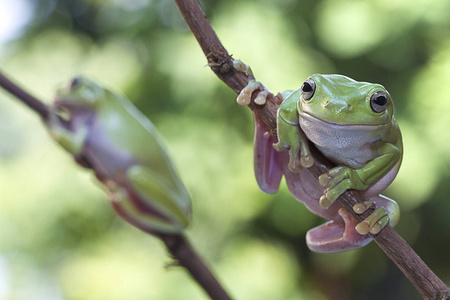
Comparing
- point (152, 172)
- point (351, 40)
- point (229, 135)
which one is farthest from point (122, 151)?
point (351, 40)

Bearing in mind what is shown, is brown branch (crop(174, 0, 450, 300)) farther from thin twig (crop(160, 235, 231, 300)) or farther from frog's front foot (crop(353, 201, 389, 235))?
thin twig (crop(160, 235, 231, 300))

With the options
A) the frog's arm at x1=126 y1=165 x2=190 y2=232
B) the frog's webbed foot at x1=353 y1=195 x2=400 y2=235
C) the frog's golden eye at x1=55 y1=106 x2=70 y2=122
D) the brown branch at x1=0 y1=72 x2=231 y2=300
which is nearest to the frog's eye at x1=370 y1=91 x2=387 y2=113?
the frog's webbed foot at x1=353 y1=195 x2=400 y2=235

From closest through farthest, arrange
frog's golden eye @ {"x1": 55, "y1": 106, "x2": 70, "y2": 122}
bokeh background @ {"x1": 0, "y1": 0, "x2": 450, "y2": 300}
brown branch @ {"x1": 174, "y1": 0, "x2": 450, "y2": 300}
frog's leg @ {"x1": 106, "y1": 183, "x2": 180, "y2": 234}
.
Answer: brown branch @ {"x1": 174, "y1": 0, "x2": 450, "y2": 300}
frog's leg @ {"x1": 106, "y1": 183, "x2": 180, "y2": 234}
frog's golden eye @ {"x1": 55, "y1": 106, "x2": 70, "y2": 122}
bokeh background @ {"x1": 0, "y1": 0, "x2": 450, "y2": 300}

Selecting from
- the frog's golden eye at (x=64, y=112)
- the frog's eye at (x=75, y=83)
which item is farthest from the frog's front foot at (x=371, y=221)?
the frog's eye at (x=75, y=83)

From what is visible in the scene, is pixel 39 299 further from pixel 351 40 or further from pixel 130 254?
pixel 351 40

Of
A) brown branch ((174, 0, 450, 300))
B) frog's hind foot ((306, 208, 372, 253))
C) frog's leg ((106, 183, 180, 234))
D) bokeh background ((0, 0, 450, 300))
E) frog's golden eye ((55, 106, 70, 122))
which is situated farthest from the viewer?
bokeh background ((0, 0, 450, 300))

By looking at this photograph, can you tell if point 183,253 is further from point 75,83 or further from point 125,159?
point 75,83
